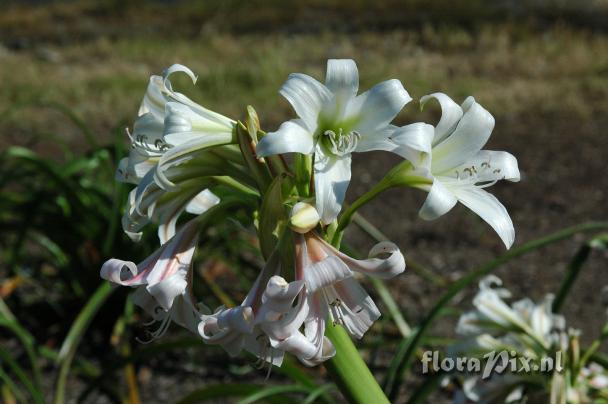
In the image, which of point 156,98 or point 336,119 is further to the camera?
point 156,98

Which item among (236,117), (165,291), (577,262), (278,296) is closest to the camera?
(278,296)

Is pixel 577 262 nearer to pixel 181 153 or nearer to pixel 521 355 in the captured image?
pixel 521 355

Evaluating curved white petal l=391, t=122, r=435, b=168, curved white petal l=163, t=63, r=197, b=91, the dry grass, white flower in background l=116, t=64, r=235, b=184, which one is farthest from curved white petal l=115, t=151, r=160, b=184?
the dry grass

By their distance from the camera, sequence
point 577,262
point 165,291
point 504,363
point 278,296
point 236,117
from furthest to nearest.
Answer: point 236,117, point 577,262, point 504,363, point 165,291, point 278,296

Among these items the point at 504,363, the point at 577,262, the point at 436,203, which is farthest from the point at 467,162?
the point at 577,262

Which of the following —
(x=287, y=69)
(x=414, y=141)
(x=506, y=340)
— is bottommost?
(x=287, y=69)

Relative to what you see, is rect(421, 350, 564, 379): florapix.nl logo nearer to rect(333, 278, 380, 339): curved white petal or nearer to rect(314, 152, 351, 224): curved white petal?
rect(333, 278, 380, 339): curved white petal

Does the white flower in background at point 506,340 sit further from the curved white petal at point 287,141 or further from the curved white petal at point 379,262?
the curved white petal at point 287,141

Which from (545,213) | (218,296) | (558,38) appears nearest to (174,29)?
(558,38)
